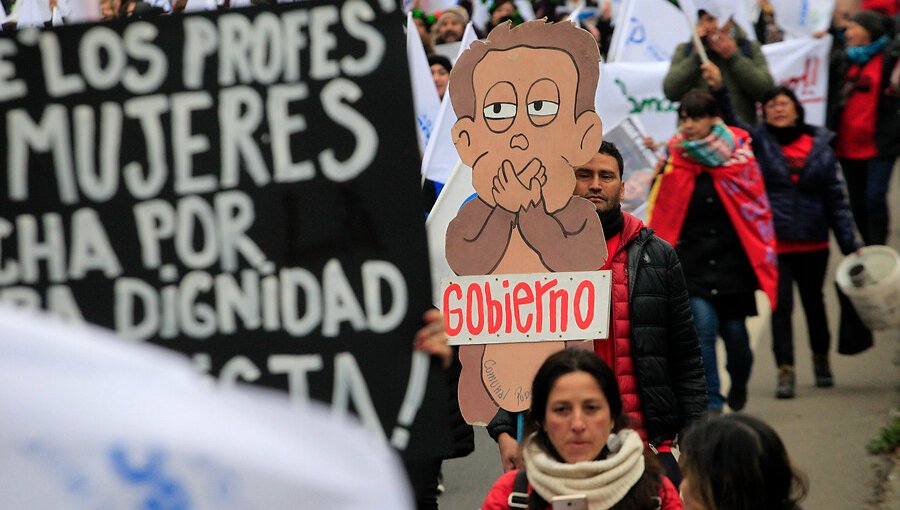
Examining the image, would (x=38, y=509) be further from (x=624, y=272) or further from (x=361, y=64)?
(x=624, y=272)

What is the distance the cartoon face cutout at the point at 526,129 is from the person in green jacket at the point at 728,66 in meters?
4.23

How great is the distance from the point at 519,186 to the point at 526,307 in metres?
0.40

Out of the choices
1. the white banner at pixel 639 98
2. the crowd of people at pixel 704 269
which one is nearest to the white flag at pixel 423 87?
the crowd of people at pixel 704 269

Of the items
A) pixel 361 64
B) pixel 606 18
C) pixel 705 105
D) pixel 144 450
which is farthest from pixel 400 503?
pixel 606 18

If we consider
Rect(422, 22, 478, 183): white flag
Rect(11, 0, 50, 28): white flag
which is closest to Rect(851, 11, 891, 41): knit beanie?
Rect(422, 22, 478, 183): white flag

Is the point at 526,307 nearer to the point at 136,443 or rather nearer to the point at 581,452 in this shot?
the point at 581,452

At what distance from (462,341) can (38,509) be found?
2.87 metres

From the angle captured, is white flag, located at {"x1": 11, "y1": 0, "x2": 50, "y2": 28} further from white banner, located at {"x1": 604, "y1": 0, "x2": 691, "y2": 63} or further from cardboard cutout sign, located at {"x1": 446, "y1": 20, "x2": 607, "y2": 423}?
cardboard cutout sign, located at {"x1": 446, "y1": 20, "x2": 607, "y2": 423}

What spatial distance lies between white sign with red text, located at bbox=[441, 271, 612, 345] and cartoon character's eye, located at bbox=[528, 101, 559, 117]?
1.70 ft

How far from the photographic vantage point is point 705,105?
23.6 feet

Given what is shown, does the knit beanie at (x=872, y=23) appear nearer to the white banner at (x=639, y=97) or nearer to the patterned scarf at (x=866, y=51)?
the patterned scarf at (x=866, y=51)

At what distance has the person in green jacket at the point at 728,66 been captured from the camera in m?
9.15

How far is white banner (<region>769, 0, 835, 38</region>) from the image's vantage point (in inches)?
482

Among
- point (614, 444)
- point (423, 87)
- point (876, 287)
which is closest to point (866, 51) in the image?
point (876, 287)
